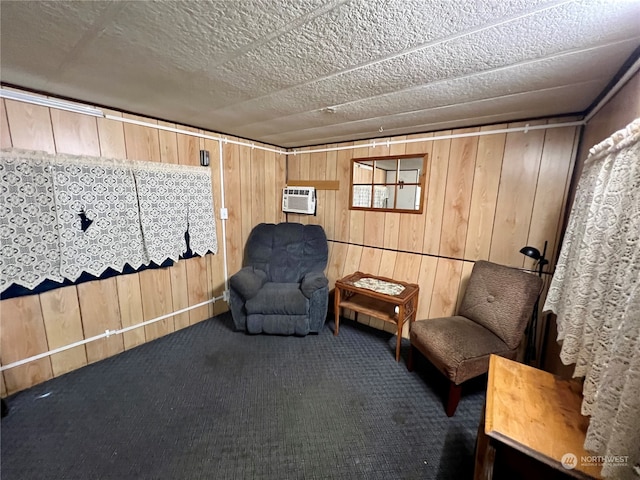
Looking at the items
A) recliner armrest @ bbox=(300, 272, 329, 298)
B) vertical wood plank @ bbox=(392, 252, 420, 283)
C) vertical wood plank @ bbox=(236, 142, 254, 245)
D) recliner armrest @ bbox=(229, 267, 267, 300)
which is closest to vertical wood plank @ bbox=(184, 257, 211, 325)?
recliner armrest @ bbox=(229, 267, 267, 300)

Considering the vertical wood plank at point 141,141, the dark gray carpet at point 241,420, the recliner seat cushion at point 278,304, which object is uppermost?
the vertical wood plank at point 141,141

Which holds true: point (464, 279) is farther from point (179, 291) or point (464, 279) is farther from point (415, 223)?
point (179, 291)

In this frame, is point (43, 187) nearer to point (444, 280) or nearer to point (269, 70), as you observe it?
point (269, 70)

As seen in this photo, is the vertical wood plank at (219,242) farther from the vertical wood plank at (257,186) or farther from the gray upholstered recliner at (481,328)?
the gray upholstered recliner at (481,328)

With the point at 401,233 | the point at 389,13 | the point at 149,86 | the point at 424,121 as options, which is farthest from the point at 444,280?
the point at 149,86

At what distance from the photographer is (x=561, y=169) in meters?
1.96

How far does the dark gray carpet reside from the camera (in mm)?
1353

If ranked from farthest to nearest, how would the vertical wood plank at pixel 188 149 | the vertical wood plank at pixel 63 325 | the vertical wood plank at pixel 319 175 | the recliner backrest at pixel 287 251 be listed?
the vertical wood plank at pixel 319 175 < the recliner backrest at pixel 287 251 < the vertical wood plank at pixel 188 149 < the vertical wood plank at pixel 63 325

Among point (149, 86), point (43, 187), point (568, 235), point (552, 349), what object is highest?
point (149, 86)

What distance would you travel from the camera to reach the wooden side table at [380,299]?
7.49 ft

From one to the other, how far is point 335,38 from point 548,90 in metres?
1.35

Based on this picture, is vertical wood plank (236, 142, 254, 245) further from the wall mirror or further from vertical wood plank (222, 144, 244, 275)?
the wall mirror

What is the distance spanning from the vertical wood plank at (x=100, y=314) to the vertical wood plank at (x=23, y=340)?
0.24 metres

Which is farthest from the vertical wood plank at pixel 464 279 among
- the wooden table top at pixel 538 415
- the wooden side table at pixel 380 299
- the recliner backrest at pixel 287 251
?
the recliner backrest at pixel 287 251
